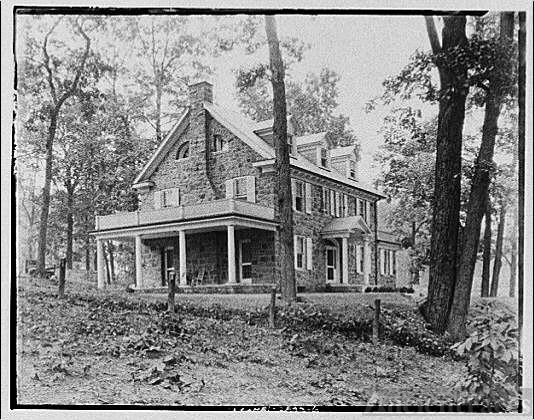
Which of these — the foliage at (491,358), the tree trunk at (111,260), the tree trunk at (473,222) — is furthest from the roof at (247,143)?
the foliage at (491,358)

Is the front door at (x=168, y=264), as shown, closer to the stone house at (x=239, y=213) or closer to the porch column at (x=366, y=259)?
the stone house at (x=239, y=213)

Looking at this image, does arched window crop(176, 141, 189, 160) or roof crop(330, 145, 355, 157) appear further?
arched window crop(176, 141, 189, 160)

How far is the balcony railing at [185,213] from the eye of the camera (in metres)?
5.78

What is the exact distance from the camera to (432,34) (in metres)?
5.68

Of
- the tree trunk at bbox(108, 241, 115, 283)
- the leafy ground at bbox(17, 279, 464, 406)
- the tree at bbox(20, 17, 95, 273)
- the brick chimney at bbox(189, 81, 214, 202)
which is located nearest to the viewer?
the leafy ground at bbox(17, 279, 464, 406)

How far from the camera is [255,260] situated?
5.79 metres

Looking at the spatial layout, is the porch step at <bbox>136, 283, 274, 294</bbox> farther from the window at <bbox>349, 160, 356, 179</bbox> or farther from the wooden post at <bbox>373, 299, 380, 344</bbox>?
the window at <bbox>349, 160, 356, 179</bbox>

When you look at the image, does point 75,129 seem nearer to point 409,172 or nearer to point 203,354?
point 203,354

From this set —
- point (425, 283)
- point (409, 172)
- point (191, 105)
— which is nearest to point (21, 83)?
point (191, 105)

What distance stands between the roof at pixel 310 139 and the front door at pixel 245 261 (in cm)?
90

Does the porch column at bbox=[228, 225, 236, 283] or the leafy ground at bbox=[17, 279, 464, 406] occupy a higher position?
the porch column at bbox=[228, 225, 236, 283]

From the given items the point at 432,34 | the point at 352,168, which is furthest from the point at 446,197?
the point at 432,34

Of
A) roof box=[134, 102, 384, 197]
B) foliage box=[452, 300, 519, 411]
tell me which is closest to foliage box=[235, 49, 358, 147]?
roof box=[134, 102, 384, 197]

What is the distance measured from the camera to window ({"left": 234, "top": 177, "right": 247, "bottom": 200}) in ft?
19.1
